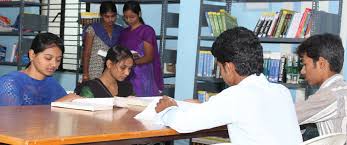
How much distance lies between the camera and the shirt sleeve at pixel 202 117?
215 centimetres

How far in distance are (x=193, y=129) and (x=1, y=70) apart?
5693mm

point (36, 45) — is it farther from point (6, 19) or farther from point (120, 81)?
point (6, 19)

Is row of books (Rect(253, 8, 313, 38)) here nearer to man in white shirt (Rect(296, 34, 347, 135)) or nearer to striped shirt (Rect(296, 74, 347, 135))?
man in white shirt (Rect(296, 34, 347, 135))

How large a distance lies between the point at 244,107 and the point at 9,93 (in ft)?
4.53

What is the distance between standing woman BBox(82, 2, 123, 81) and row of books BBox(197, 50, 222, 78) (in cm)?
96

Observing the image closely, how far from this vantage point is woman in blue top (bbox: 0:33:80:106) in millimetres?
2988

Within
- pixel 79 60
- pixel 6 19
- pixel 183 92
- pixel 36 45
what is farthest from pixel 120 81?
pixel 6 19

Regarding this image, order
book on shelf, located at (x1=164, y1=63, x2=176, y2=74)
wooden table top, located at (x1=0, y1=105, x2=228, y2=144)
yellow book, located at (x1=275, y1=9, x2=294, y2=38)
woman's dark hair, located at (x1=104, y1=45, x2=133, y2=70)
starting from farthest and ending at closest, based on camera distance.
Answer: book on shelf, located at (x1=164, y1=63, x2=176, y2=74) → yellow book, located at (x1=275, y1=9, x2=294, y2=38) → woman's dark hair, located at (x1=104, y1=45, x2=133, y2=70) → wooden table top, located at (x1=0, y1=105, x2=228, y2=144)

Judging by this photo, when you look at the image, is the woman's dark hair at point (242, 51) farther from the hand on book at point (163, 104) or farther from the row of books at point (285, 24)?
the row of books at point (285, 24)

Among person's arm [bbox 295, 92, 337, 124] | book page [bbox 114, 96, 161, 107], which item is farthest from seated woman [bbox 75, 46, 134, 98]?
person's arm [bbox 295, 92, 337, 124]

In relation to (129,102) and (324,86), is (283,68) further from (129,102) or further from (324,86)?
(129,102)

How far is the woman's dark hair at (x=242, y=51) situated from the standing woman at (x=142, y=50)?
2.64 meters

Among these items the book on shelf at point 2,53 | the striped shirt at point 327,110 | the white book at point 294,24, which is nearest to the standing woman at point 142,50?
the white book at point 294,24

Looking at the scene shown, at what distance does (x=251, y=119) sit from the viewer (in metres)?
2.14
